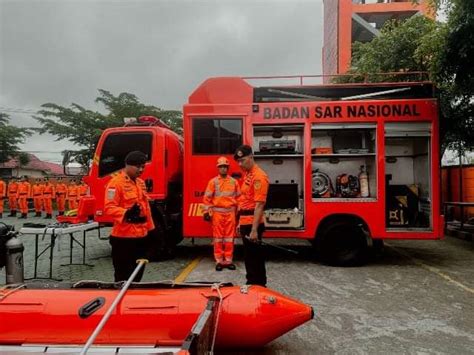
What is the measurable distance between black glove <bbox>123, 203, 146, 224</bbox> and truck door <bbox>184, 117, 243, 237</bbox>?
10.1 feet

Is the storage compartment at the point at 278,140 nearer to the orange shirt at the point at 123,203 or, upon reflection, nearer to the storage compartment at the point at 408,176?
the storage compartment at the point at 408,176

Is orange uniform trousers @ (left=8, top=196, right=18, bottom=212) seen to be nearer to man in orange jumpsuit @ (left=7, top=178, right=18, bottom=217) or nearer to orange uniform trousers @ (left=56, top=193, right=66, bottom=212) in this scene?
man in orange jumpsuit @ (left=7, top=178, right=18, bottom=217)

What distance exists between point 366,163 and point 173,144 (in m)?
3.65

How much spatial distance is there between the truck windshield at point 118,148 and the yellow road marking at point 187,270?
2.21 m

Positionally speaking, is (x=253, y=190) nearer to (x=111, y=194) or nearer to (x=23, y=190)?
(x=111, y=194)

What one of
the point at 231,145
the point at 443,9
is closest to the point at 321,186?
the point at 231,145

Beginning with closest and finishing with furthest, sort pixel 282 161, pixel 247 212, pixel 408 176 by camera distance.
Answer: pixel 247 212
pixel 282 161
pixel 408 176

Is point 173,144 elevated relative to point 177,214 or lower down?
elevated

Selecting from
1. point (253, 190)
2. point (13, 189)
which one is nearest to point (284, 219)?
point (253, 190)

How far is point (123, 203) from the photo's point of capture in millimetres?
4543

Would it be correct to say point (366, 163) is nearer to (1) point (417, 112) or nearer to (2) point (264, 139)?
(1) point (417, 112)

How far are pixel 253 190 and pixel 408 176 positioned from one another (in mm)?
4262

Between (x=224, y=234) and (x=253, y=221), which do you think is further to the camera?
(x=224, y=234)

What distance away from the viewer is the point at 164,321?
11.2 ft
